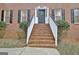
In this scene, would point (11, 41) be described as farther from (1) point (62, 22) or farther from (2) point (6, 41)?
(1) point (62, 22)

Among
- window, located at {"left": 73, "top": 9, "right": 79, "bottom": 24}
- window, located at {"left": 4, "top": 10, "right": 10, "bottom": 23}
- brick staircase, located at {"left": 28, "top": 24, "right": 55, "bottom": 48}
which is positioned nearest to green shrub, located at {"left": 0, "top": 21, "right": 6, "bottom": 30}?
window, located at {"left": 4, "top": 10, "right": 10, "bottom": 23}

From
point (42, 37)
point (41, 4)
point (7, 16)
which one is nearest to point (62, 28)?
point (42, 37)

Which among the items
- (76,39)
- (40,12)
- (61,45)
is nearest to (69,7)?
(40,12)

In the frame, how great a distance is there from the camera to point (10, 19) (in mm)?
9609

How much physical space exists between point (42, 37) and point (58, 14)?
7.48 ft

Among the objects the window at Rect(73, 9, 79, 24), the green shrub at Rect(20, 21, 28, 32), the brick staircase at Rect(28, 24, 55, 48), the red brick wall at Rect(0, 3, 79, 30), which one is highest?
the red brick wall at Rect(0, 3, 79, 30)

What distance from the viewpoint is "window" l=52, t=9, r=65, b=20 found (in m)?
9.75

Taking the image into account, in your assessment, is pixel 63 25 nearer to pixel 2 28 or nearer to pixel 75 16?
pixel 75 16

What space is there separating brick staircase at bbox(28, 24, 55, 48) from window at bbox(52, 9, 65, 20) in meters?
0.90

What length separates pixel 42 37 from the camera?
8.17 meters

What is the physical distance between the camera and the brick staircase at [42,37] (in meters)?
7.73

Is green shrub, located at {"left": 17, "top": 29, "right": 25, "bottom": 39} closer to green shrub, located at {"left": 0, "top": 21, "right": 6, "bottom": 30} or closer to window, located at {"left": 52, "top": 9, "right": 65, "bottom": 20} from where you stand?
green shrub, located at {"left": 0, "top": 21, "right": 6, "bottom": 30}

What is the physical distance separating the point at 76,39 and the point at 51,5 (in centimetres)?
238

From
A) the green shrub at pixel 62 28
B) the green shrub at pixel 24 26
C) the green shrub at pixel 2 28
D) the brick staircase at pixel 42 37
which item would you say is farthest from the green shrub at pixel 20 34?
the green shrub at pixel 62 28
